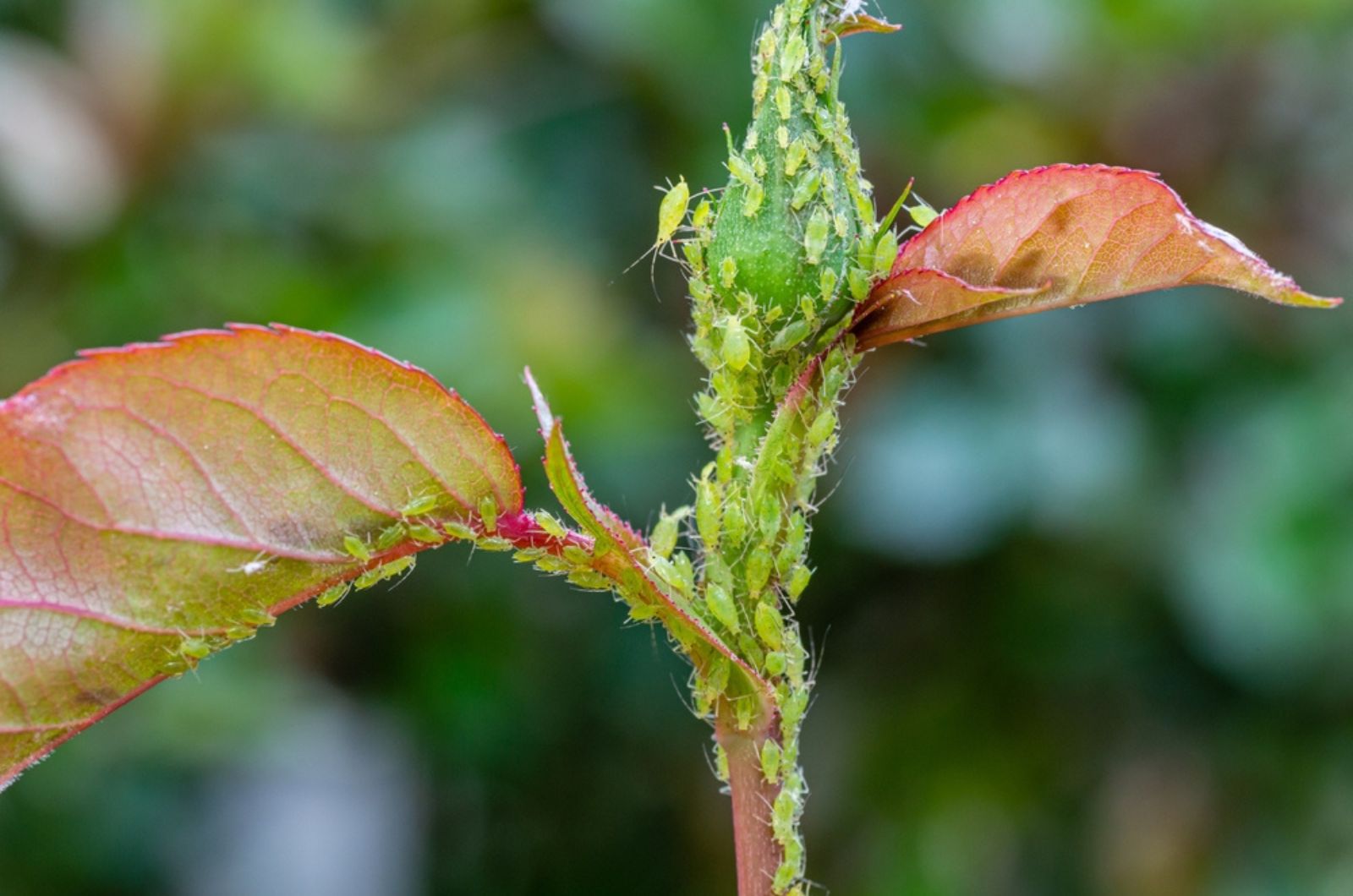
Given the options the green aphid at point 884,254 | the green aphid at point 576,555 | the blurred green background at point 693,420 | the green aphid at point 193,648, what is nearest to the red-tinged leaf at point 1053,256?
the green aphid at point 884,254

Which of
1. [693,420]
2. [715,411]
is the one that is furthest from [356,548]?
[693,420]

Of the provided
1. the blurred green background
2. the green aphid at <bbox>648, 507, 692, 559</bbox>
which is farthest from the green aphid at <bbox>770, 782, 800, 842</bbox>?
the blurred green background

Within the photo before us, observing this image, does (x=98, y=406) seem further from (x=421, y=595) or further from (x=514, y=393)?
(x=421, y=595)

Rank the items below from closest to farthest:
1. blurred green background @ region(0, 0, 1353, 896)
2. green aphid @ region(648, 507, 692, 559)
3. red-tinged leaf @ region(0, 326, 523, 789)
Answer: red-tinged leaf @ region(0, 326, 523, 789) → green aphid @ region(648, 507, 692, 559) → blurred green background @ region(0, 0, 1353, 896)

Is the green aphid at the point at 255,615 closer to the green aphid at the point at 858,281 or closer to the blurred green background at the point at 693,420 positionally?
the green aphid at the point at 858,281

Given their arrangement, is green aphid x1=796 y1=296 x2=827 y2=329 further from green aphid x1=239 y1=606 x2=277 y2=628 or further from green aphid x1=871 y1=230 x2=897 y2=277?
green aphid x1=239 y1=606 x2=277 y2=628

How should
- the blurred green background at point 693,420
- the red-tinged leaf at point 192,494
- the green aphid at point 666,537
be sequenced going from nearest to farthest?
the red-tinged leaf at point 192,494
the green aphid at point 666,537
the blurred green background at point 693,420
